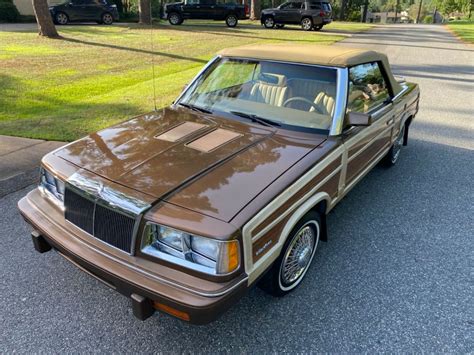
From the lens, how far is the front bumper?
6.37 feet

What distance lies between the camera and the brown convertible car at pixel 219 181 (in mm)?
2035

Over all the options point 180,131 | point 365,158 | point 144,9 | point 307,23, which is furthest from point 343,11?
point 180,131

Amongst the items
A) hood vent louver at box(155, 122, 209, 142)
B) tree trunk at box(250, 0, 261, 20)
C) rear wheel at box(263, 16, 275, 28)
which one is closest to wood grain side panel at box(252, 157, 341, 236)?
hood vent louver at box(155, 122, 209, 142)

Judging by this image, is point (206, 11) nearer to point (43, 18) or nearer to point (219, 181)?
point (43, 18)

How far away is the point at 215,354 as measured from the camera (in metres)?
2.28

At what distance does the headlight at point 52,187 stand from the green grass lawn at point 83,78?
291 cm

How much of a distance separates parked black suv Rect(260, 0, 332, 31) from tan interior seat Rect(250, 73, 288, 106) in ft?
73.9

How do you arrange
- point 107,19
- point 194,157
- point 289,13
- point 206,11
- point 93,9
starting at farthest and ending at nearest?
point 206,11
point 289,13
point 107,19
point 93,9
point 194,157

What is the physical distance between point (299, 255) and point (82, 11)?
77.2ft

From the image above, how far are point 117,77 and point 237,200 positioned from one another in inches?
334

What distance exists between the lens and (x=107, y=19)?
909 inches

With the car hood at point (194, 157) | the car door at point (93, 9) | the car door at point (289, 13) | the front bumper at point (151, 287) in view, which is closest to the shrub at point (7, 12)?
the car door at point (93, 9)

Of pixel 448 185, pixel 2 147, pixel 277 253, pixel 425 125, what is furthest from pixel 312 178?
pixel 425 125

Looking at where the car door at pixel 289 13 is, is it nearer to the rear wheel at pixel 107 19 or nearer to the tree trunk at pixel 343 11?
the rear wheel at pixel 107 19
